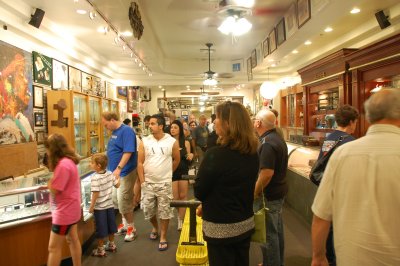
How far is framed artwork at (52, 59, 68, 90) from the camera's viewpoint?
212 inches

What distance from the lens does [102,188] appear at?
3754 mm

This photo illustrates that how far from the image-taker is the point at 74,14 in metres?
4.64

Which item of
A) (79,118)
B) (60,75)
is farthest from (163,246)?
(60,75)

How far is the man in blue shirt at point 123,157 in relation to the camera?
4234mm

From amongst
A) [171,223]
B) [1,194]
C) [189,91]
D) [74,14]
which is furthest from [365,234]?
[189,91]

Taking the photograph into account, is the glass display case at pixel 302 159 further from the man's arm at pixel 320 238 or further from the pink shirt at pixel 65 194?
the pink shirt at pixel 65 194

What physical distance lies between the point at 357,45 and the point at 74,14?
5129 mm

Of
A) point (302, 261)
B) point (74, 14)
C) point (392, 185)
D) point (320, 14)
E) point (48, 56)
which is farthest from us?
point (48, 56)

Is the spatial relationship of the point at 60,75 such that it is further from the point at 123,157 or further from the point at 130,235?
the point at 130,235

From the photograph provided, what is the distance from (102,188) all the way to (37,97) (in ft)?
6.76

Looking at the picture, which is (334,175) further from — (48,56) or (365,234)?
(48,56)

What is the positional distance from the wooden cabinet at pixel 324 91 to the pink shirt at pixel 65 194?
4.65 meters

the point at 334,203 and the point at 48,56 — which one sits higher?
the point at 48,56

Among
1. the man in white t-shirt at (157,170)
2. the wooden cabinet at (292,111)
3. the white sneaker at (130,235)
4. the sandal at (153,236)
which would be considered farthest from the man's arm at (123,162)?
the wooden cabinet at (292,111)
